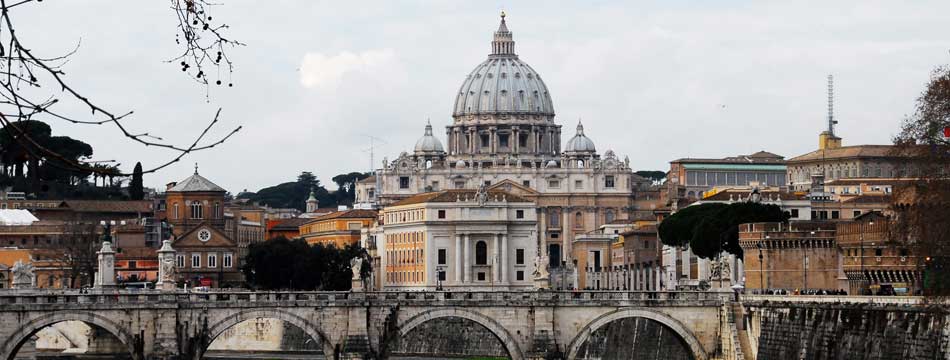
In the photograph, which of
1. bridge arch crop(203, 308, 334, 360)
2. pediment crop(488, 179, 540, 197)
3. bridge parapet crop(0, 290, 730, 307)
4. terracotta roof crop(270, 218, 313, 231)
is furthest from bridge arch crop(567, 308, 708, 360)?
pediment crop(488, 179, 540, 197)

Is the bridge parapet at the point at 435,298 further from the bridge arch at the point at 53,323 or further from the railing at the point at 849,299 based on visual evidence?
the railing at the point at 849,299

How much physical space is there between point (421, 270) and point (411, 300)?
73333mm

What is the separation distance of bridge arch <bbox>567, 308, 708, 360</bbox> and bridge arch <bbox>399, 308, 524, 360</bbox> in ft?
5.33

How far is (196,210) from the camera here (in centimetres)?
13000

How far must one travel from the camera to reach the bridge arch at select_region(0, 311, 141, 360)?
56.4 metres

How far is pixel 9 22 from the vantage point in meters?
9.56

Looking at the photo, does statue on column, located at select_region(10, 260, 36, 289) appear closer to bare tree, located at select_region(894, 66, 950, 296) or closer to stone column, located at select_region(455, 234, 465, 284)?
bare tree, located at select_region(894, 66, 950, 296)

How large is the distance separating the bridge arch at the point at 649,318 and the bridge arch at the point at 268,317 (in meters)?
6.99

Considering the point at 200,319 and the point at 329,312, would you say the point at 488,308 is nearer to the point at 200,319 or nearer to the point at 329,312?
the point at 329,312

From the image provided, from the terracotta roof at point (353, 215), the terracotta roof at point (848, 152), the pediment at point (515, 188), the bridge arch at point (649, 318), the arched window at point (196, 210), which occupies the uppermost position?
the terracotta roof at point (848, 152)

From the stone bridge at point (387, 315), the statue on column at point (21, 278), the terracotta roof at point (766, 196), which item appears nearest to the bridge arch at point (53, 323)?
the stone bridge at point (387, 315)

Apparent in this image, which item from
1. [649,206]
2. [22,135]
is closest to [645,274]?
[649,206]

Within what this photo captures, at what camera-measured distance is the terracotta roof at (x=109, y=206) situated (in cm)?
13075

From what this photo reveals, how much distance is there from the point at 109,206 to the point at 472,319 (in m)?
76.5
